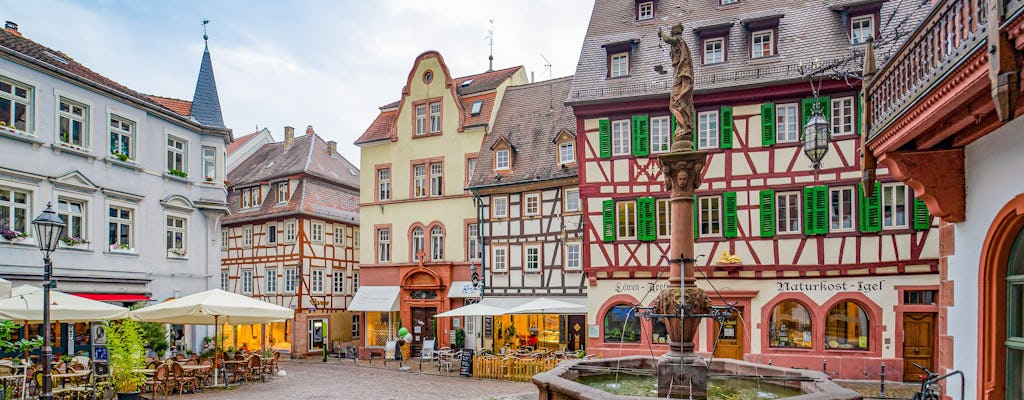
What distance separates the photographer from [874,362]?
19172mm

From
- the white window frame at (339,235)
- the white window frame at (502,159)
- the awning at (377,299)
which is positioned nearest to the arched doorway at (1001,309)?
the white window frame at (502,159)

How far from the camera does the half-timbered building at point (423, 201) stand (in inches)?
1156

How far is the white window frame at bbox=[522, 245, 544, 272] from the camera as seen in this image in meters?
26.5

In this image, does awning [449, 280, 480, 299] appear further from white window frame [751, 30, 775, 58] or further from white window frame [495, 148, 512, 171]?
white window frame [751, 30, 775, 58]

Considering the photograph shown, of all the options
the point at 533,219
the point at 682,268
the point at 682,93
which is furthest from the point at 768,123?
the point at 682,268

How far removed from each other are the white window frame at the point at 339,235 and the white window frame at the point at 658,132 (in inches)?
759

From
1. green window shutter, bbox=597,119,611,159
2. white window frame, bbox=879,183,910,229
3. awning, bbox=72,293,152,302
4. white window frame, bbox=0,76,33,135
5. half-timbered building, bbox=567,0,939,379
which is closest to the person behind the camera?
white window frame, bbox=0,76,33,135

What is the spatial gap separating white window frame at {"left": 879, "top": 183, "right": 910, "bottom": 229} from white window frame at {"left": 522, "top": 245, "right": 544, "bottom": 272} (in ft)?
37.6

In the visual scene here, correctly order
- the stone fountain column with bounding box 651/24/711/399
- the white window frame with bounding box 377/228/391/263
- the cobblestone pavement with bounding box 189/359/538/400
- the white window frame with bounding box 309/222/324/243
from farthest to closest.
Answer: the white window frame with bounding box 309/222/324/243 → the white window frame with bounding box 377/228/391/263 → the cobblestone pavement with bounding box 189/359/538/400 → the stone fountain column with bounding box 651/24/711/399

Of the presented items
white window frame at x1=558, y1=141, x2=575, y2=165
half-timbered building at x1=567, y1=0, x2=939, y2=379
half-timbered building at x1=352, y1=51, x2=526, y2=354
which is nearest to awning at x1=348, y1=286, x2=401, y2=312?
half-timbered building at x1=352, y1=51, x2=526, y2=354

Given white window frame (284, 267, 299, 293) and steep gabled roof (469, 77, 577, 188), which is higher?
Answer: steep gabled roof (469, 77, 577, 188)

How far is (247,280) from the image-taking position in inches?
1422

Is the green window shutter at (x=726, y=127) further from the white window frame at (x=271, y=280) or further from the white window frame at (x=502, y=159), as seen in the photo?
the white window frame at (x=271, y=280)

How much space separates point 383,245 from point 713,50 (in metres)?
16.3
